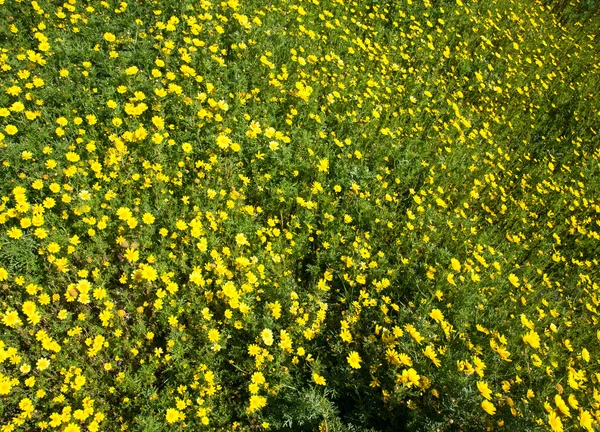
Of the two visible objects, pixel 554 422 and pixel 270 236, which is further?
pixel 270 236

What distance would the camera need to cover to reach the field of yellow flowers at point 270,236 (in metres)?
2.62

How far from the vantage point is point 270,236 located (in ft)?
11.5

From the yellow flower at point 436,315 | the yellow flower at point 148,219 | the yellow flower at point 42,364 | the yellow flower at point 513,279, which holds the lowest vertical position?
the yellow flower at point 42,364

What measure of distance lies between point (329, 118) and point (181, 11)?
2.07 meters

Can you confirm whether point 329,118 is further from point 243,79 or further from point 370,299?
point 370,299

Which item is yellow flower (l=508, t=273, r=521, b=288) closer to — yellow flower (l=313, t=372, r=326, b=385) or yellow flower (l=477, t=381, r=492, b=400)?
yellow flower (l=477, t=381, r=492, b=400)

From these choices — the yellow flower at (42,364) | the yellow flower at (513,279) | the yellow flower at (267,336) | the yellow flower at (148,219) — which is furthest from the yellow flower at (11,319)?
the yellow flower at (513,279)

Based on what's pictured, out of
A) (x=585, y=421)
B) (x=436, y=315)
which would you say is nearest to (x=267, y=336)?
(x=436, y=315)

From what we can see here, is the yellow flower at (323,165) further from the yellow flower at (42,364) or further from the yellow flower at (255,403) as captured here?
the yellow flower at (42,364)

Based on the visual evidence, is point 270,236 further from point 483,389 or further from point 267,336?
point 483,389

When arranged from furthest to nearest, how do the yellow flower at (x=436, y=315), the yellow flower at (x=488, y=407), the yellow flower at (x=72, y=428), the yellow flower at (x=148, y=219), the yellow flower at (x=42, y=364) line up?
the yellow flower at (x=436, y=315)
the yellow flower at (x=148, y=219)
the yellow flower at (x=488, y=407)
the yellow flower at (x=42, y=364)
the yellow flower at (x=72, y=428)

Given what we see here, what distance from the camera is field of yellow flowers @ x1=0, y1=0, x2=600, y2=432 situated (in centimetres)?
262

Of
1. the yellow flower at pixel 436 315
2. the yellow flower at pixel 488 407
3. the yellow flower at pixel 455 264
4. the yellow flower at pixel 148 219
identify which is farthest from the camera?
the yellow flower at pixel 455 264

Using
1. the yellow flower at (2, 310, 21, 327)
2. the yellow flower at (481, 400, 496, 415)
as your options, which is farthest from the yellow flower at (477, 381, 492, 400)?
the yellow flower at (2, 310, 21, 327)
